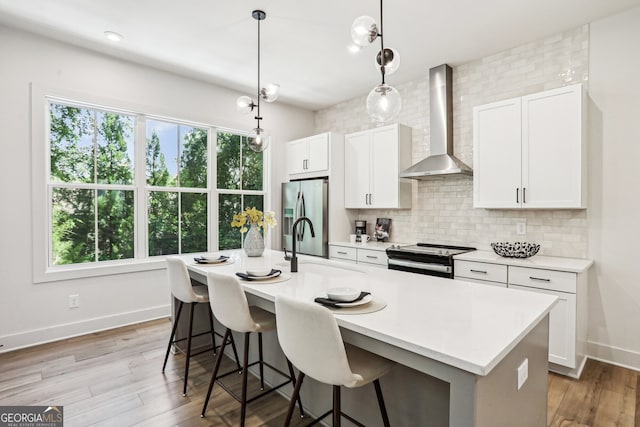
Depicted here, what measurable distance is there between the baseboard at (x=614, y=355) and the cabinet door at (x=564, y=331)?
0.61 m

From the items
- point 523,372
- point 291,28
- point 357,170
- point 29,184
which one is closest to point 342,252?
point 357,170

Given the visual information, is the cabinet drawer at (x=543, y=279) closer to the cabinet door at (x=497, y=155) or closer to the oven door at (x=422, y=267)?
the oven door at (x=422, y=267)

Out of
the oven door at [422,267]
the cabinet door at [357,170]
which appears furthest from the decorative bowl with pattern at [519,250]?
the cabinet door at [357,170]

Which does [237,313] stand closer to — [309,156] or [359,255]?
[359,255]

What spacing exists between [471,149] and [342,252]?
6.41ft

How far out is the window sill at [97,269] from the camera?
3312 millimetres

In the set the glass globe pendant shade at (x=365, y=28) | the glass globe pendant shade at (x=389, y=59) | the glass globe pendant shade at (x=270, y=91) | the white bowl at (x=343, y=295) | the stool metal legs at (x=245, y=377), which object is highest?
the glass globe pendant shade at (x=270, y=91)

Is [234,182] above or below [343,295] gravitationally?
above

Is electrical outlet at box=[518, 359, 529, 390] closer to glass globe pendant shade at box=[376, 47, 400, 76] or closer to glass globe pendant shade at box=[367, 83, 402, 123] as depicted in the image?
glass globe pendant shade at box=[367, 83, 402, 123]

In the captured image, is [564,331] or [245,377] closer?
[245,377]

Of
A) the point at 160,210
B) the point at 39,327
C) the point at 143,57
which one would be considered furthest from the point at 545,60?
the point at 39,327

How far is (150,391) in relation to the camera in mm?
2410

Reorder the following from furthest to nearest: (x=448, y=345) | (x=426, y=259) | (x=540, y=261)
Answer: (x=426, y=259) → (x=540, y=261) → (x=448, y=345)

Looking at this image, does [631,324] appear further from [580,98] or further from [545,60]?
[545,60]
